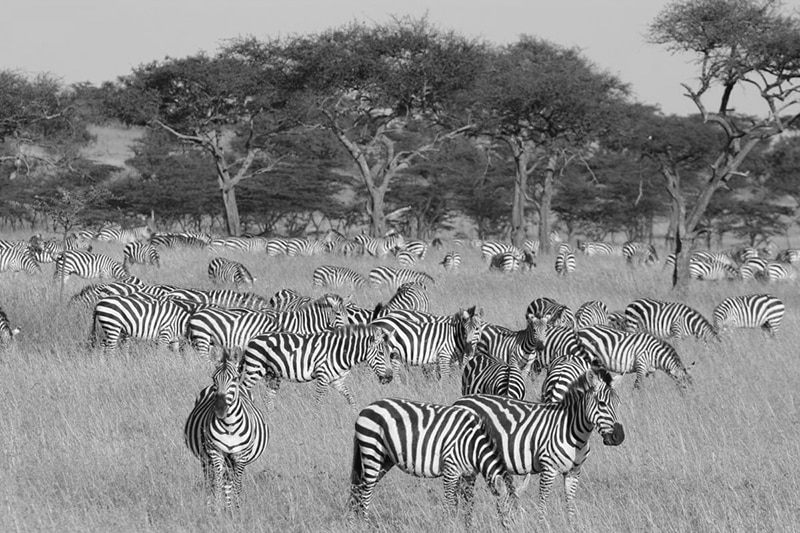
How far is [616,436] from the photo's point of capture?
604 cm

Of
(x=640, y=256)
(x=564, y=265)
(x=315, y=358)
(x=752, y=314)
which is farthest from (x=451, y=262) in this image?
(x=315, y=358)

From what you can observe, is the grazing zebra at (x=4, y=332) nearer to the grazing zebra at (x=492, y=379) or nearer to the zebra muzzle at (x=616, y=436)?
the grazing zebra at (x=492, y=379)

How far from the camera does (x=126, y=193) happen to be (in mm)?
40500

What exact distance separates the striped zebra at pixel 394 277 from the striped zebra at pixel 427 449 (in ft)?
39.2

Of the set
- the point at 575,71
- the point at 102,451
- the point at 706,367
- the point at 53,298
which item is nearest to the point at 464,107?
the point at 575,71

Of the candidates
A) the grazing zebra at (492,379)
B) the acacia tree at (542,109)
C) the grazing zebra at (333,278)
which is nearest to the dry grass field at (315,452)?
the grazing zebra at (492,379)

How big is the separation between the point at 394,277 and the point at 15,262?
7.05 m

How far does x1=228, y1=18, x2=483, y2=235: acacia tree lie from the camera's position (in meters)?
28.5

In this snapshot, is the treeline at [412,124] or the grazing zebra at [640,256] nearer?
the treeline at [412,124]

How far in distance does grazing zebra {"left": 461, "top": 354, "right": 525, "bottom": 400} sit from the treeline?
9194 mm

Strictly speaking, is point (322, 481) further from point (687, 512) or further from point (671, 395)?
point (671, 395)

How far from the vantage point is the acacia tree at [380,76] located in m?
28.5

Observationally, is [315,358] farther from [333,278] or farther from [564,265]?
[564,265]

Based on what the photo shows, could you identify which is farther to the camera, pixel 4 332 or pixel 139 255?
pixel 139 255
